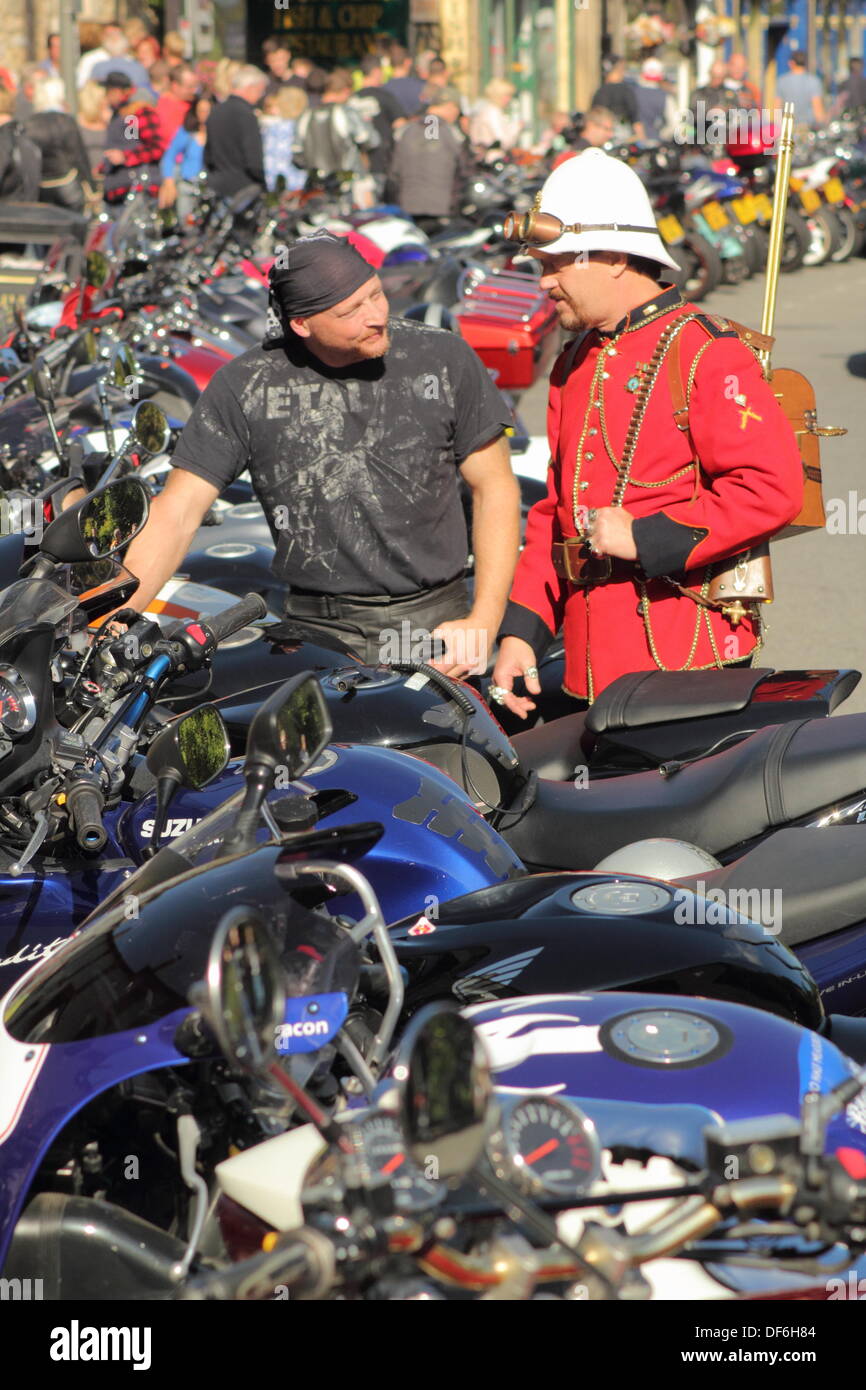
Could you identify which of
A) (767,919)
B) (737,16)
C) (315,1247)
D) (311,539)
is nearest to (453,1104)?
(315,1247)

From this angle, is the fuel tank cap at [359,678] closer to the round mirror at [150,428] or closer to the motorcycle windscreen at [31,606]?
the motorcycle windscreen at [31,606]

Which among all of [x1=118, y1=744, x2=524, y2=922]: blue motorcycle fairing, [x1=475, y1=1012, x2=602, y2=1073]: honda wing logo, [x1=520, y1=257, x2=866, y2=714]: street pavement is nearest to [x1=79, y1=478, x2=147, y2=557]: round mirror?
[x1=118, y1=744, x2=524, y2=922]: blue motorcycle fairing

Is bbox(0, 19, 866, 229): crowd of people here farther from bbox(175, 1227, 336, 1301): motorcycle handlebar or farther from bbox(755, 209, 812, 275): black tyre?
bbox(175, 1227, 336, 1301): motorcycle handlebar

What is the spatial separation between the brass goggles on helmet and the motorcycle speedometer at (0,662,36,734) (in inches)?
66.0

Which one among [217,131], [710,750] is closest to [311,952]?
[710,750]

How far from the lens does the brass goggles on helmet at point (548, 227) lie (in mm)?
3557

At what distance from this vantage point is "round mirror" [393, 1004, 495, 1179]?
1347 mm

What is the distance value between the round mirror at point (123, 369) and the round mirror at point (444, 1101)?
4.09 metres

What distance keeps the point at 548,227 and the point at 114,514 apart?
1380 millimetres

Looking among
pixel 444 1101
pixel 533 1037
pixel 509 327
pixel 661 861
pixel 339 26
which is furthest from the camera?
pixel 339 26

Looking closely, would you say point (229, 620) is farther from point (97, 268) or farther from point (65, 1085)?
point (97, 268)

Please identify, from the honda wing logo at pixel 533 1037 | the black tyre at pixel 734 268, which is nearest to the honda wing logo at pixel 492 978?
the honda wing logo at pixel 533 1037

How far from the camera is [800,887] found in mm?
2619
